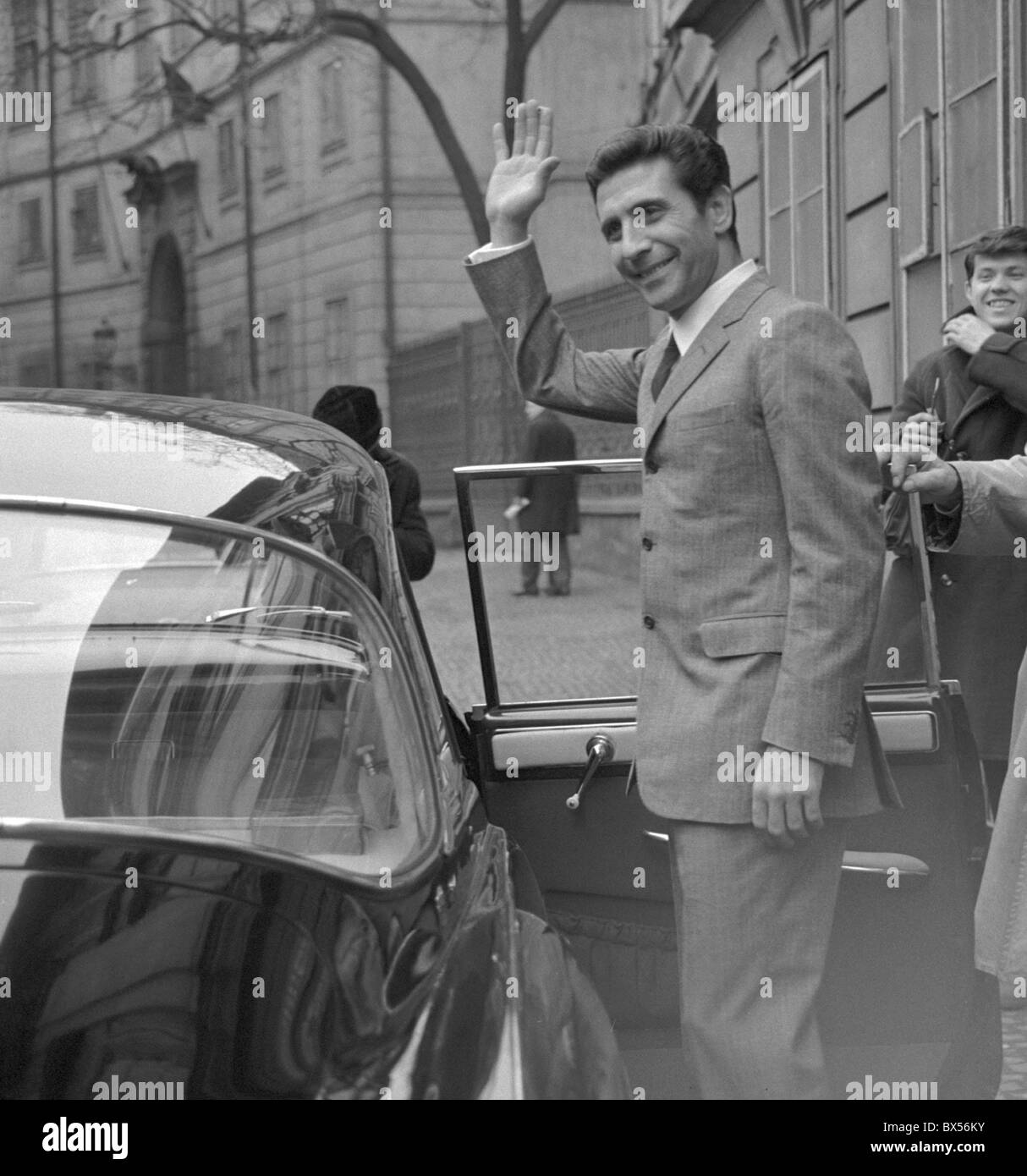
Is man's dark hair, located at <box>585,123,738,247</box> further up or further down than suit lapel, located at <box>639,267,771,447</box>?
further up

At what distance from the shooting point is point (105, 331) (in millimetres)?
17094

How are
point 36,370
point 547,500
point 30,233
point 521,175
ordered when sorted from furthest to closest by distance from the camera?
1. point 36,370
2. point 30,233
3. point 547,500
4. point 521,175

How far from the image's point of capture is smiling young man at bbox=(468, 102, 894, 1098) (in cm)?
232

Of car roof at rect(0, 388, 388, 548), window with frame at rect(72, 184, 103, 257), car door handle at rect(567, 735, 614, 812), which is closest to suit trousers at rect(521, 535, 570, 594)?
window with frame at rect(72, 184, 103, 257)

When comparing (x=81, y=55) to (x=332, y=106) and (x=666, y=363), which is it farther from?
(x=666, y=363)

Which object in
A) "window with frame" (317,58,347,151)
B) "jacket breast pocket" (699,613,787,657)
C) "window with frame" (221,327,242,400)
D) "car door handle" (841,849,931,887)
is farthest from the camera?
"window with frame" (221,327,242,400)

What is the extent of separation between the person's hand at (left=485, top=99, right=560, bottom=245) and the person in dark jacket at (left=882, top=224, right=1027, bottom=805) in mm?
1603

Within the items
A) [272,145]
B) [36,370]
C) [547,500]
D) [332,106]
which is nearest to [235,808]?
[547,500]

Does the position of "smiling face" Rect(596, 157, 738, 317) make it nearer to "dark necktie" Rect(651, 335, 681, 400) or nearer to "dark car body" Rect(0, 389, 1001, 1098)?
"dark necktie" Rect(651, 335, 681, 400)

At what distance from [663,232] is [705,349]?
18 cm

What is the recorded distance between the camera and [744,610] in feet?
7.89

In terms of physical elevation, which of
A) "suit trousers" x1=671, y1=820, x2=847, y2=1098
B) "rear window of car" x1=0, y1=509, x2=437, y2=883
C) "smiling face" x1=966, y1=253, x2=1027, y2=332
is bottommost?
"suit trousers" x1=671, y1=820, x2=847, y2=1098

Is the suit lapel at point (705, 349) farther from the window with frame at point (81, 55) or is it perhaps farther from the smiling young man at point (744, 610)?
the window with frame at point (81, 55)
